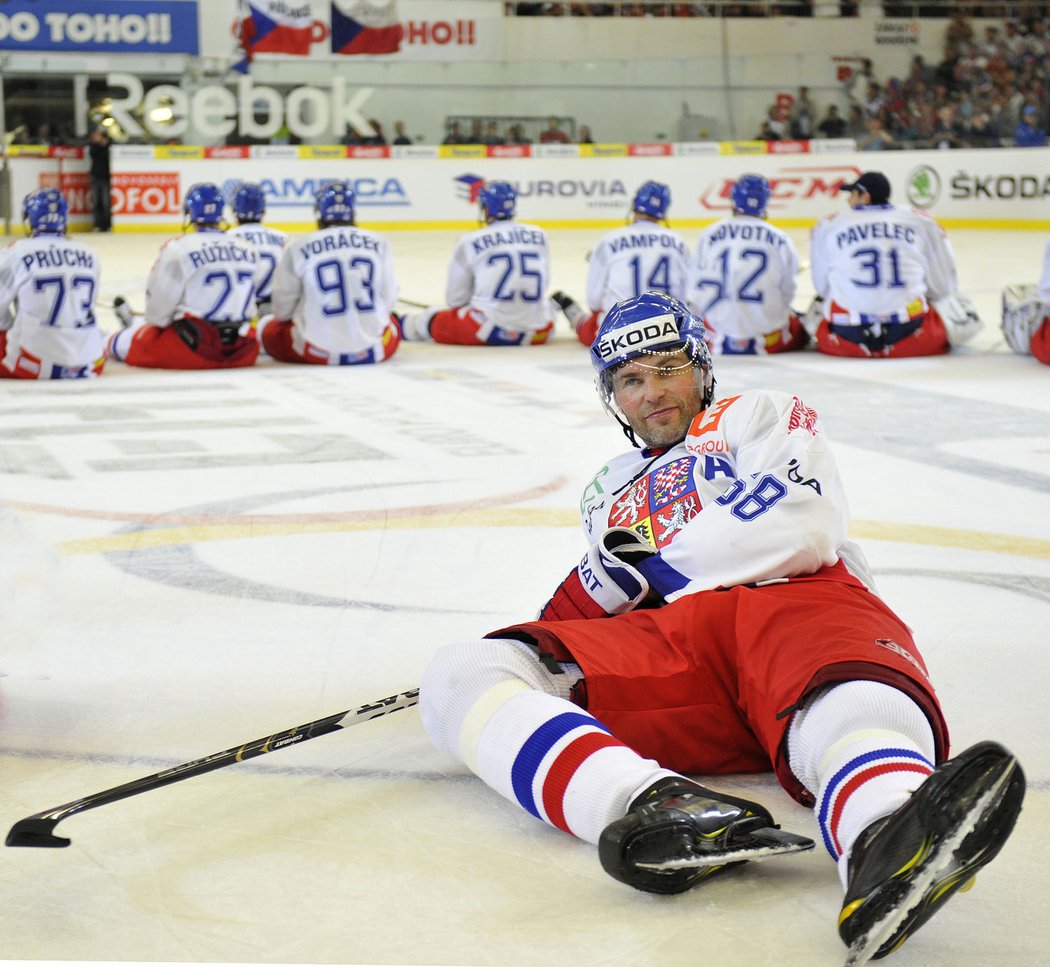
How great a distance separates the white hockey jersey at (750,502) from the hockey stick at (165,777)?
2.01 ft

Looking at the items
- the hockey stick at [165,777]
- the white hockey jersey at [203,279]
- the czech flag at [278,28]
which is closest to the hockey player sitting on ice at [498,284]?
the white hockey jersey at [203,279]

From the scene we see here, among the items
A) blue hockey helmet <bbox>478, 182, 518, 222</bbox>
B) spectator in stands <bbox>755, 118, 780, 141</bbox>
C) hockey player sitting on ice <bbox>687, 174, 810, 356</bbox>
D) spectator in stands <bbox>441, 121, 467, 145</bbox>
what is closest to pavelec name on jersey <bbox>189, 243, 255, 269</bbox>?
blue hockey helmet <bbox>478, 182, 518, 222</bbox>

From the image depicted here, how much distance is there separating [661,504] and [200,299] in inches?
272

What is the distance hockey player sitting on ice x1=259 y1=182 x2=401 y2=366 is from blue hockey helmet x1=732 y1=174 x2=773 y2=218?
2278mm

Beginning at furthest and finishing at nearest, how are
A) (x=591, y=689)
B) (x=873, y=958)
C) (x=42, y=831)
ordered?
(x=591, y=689)
(x=42, y=831)
(x=873, y=958)

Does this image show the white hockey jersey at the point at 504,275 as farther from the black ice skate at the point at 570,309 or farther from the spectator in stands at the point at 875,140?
the spectator in stands at the point at 875,140

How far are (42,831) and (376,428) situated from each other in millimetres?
4920

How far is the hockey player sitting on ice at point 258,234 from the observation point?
10.4 meters

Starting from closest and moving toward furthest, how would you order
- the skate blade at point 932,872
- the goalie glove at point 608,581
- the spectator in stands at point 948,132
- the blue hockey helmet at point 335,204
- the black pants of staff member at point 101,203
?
the skate blade at point 932,872, the goalie glove at point 608,581, the blue hockey helmet at point 335,204, the black pants of staff member at point 101,203, the spectator in stands at point 948,132

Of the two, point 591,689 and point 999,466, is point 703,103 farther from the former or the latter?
point 591,689

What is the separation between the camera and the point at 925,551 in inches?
180

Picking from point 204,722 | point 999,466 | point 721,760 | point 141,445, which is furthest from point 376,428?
point 721,760

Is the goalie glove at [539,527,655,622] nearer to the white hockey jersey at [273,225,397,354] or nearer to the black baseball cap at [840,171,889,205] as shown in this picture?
the white hockey jersey at [273,225,397,354]

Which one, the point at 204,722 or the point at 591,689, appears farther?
the point at 204,722
